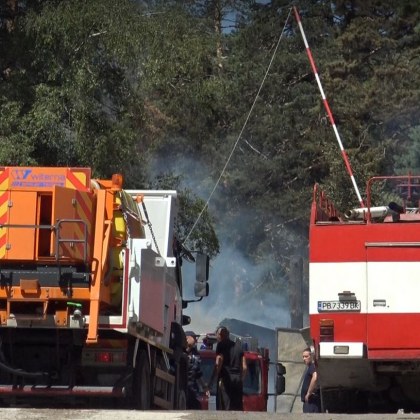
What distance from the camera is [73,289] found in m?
13.4

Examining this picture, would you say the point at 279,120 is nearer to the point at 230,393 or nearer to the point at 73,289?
the point at 230,393

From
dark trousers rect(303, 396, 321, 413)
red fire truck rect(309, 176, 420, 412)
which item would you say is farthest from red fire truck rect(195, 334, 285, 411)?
red fire truck rect(309, 176, 420, 412)

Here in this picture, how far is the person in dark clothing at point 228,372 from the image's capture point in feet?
60.0

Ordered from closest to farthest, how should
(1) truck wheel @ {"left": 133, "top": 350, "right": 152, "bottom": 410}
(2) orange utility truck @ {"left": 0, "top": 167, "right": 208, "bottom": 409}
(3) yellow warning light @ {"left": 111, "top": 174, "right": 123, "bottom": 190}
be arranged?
(2) orange utility truck @ {"left": 0, "top": 167, "right": 208, "bottom": 409}
(3) yellow warning light @ {"left": 111, "top": 174, "right": 123, "bottom": 190}
(1) truck wheel @ {"left": 133, "top": 350, "right": 152, "bottom": 410}

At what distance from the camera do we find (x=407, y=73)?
4231 cm

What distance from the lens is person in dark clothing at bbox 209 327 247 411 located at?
18281 millimetres

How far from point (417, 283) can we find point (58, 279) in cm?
360

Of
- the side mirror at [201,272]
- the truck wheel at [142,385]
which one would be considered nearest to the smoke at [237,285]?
the side mirror at [201,272]

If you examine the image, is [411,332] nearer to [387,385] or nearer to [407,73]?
[387,385]

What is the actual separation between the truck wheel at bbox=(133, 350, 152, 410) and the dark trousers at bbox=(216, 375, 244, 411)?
351 centimetres

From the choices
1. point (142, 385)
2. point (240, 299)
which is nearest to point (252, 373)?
point (142, 385)

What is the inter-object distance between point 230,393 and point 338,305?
20.3ft

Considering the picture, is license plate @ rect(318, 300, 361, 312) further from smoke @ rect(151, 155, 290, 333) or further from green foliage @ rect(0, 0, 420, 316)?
smoke @ rect(151, 155, 290, 333)

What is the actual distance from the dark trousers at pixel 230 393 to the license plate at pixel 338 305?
234 inches
